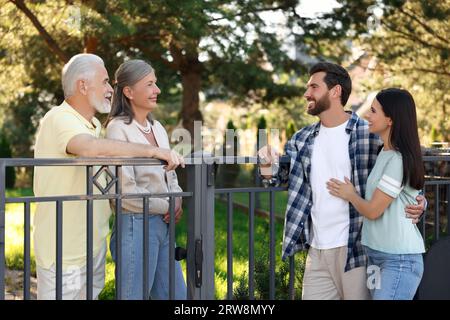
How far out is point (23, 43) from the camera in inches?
435

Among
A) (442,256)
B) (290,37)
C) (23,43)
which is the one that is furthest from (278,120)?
(442,256)

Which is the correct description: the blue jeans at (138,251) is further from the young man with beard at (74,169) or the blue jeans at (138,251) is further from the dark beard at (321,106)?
the dark beard at (321,106)

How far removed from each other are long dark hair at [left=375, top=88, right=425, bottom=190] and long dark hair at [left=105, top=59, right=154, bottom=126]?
1154mm

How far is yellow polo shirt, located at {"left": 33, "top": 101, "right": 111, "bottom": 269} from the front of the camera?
3.19m

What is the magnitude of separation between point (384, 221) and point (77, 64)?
156cm

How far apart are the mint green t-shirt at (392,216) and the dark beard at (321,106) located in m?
0.36

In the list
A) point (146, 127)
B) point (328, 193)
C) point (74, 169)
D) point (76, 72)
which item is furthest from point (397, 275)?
point (76, 72)

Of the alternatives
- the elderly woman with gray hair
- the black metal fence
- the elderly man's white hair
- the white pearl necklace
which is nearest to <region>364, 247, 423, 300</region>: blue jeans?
the black metal fence

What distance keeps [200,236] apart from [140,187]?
0.36 meters

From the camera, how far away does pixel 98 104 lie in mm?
3373

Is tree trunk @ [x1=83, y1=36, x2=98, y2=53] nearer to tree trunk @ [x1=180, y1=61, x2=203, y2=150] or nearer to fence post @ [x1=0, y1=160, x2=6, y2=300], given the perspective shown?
tree trunk @ [x1=180, y1=61, x2=203, y2=150]

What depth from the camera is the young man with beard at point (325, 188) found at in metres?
3.41

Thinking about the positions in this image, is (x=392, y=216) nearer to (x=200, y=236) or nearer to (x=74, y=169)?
(x=200, y=236)
